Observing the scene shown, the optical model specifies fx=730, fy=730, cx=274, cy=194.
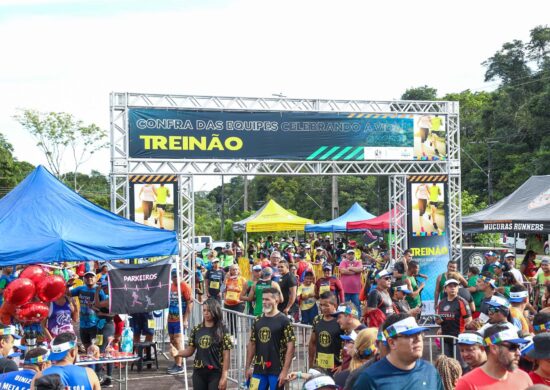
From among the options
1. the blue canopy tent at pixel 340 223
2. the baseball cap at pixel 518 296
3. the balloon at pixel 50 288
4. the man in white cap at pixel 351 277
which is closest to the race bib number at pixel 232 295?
the man in white cap at pixel 351 277

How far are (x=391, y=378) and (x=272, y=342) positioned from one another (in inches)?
151

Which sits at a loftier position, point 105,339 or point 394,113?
point 394,113

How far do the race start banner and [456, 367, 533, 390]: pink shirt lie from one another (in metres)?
14.9

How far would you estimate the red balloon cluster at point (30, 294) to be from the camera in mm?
9836

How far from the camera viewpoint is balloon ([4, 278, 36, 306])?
979 centimetres

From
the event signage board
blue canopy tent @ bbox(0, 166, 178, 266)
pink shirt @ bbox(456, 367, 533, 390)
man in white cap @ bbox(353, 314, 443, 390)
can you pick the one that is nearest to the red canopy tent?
the event signage board

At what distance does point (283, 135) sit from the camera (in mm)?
18922

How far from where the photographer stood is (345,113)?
19.4 metres

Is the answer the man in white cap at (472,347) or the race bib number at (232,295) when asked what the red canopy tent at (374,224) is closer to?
the race bib number at (232,295)

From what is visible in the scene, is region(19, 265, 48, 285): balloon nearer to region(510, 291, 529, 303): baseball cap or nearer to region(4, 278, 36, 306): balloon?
region(4, 278, 36, 306): balloon

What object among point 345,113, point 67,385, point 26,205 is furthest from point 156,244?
point 345,113

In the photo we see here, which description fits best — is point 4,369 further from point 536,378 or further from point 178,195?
point 178,195

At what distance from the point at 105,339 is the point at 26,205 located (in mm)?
2599

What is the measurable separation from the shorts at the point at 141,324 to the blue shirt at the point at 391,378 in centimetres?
928
